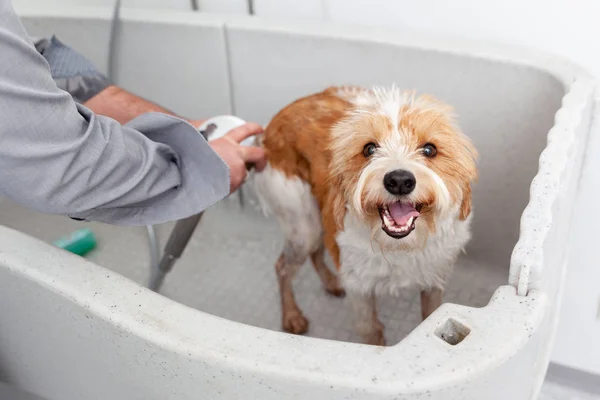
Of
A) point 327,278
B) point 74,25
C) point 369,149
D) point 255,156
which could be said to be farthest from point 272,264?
point 74,25

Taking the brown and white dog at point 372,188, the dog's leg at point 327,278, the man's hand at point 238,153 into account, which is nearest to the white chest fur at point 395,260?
the brown and white dog at point 372,188

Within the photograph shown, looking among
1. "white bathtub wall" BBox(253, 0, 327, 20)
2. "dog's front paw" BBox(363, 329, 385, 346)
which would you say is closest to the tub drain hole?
"dog's front paw" BBox(363, 329, 385, 346)

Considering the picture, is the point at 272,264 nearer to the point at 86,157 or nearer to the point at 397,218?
the point at 397,218

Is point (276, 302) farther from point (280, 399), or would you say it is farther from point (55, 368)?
point (280, 399)

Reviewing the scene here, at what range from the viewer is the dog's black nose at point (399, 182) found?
103 cm

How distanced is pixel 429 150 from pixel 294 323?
2.43 ft

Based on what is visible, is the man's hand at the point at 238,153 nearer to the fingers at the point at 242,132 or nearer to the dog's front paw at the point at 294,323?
the fingers at the point at 242,132

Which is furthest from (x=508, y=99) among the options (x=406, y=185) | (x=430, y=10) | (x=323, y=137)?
(x=406, y=185)

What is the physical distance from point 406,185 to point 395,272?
1.09ft

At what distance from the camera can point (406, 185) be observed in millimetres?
1040

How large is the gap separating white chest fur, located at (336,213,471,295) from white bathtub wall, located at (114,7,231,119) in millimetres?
785

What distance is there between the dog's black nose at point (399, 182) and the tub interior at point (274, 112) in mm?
544

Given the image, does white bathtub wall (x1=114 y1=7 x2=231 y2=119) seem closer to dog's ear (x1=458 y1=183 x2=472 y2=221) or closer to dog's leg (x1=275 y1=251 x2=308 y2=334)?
dog's leg (x1=275 y1=251 x2=308 y2=334)

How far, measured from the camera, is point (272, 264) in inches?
76.5
